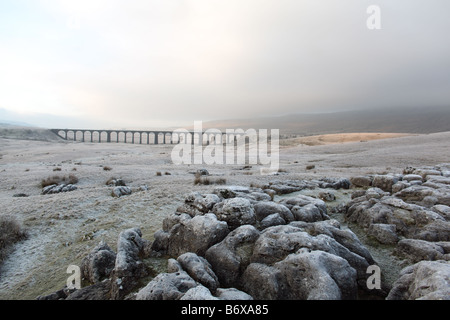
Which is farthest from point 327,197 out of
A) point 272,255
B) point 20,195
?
point 20,195

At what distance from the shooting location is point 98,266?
15.9ft

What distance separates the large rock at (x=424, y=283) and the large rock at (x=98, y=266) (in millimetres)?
5070

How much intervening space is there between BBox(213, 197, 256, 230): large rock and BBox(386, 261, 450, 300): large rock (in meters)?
3.04

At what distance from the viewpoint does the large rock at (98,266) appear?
15.5ft

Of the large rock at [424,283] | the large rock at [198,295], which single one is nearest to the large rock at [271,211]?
the large rock at [424,283]

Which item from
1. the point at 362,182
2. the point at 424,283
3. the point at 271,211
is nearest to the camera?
the point at 424,283

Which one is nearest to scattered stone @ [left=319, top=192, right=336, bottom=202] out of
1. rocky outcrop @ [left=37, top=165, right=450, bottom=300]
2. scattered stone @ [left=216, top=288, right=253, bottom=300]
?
rocky outcrop @ [left=37, top=165, right=450, bottom=300]

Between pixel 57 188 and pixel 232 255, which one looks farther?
pixel 57 188

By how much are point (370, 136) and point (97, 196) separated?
2923 inches

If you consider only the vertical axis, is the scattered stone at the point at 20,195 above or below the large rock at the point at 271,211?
below

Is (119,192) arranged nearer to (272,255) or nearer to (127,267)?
(127,267)

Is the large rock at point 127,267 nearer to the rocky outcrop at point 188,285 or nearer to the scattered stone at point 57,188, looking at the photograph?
the rocky outcrop at point 188,285

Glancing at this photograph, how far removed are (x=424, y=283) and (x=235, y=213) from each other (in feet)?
11.8

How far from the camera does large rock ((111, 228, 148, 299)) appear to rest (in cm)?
402
